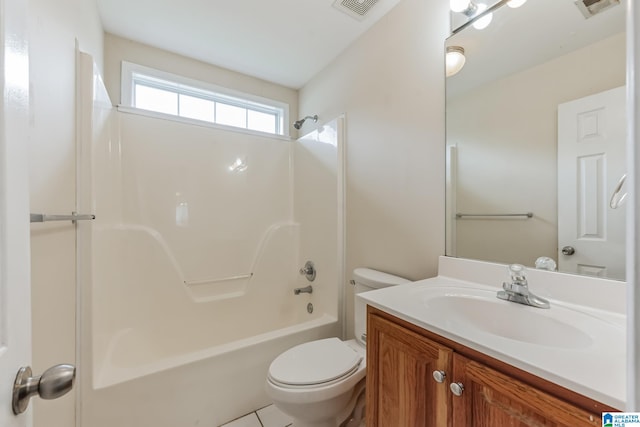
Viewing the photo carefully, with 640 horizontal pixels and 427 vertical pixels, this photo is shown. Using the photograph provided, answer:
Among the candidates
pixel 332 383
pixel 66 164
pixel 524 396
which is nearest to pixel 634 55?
pixel 524 396

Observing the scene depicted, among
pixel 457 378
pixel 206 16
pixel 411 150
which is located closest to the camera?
pixel 457 378

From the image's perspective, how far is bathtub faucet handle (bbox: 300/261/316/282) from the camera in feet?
6.95

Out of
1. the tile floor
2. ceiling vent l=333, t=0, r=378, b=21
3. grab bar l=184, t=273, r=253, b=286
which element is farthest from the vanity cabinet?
ceiling vent l=333, t=0, r=378, b=21

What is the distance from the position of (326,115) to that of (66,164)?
168cm

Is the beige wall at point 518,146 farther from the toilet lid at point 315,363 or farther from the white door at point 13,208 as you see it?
the white door at point 13,208

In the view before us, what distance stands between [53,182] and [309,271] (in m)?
1.61

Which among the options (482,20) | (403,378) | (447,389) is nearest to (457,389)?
(447,389)

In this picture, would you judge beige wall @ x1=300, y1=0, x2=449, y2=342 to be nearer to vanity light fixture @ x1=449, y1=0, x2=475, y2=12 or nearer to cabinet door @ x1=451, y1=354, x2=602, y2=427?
vanity light fixture @ x1=449, y1=0, x2=475, y2=12

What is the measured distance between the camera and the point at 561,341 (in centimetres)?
77

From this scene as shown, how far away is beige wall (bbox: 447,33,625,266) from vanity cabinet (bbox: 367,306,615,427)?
0.58 m

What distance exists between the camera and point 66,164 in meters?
1.04

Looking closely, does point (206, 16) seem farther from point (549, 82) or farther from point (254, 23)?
point (549, 82)

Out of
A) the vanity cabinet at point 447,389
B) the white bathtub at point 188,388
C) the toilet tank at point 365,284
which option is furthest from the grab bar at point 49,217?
the toilet tank at point 365,284

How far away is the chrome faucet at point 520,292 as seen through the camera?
2.86 feet
